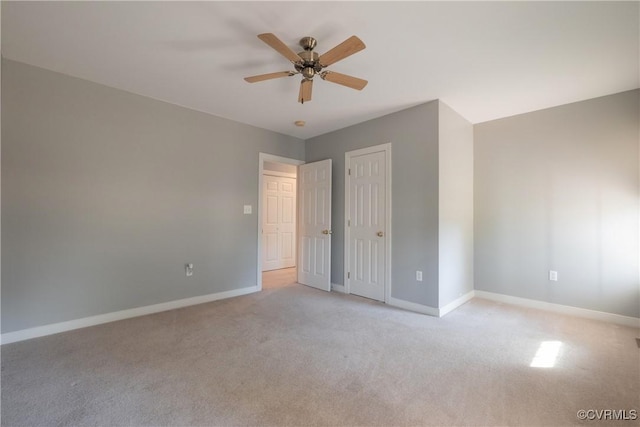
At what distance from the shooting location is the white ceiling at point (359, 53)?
6.11 ft

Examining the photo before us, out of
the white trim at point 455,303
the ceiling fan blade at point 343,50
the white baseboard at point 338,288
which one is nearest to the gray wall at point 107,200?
the white baseboard at point 338,288

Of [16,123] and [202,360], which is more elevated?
[16,123]

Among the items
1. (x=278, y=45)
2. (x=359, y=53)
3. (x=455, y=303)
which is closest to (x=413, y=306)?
(x=455, y=303)

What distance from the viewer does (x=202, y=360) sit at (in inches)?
86.7

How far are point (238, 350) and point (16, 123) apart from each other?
287 centimetres

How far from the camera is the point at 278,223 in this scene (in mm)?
6086

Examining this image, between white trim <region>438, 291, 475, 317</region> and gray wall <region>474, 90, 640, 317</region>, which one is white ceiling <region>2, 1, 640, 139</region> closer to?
gray wall <region>474, 90, 640, 317</region>

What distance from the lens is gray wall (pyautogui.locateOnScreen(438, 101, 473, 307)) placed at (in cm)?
330

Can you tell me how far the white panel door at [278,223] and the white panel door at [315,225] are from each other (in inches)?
50.5

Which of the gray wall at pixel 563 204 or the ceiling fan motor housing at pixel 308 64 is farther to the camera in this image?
the gray wall at pixel 563 204

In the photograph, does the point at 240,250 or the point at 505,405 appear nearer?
the point at 505,405

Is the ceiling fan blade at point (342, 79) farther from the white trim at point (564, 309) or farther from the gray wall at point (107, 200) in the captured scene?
the white trim at point (564, 309)

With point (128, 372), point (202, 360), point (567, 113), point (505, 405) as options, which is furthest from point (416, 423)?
point (567, 113)

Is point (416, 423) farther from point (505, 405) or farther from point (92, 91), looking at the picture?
point (92, 91)
